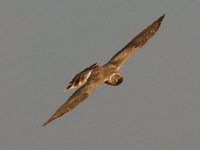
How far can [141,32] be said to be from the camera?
37.2 meters

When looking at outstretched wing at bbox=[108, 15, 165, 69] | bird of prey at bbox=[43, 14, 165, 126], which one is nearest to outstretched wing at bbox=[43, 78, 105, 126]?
bird of prey at bbox=[43, 14, 165, 126]

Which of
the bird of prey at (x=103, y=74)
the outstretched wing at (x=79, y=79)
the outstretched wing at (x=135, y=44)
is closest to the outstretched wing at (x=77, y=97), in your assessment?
the bird of prey at (x=103, y=74)

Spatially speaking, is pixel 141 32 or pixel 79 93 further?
pixel 141 32

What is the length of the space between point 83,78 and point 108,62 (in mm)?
3036

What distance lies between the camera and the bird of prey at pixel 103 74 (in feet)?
95.2

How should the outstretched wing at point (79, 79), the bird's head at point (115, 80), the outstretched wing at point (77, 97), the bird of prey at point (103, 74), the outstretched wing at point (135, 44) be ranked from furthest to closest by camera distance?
the outstretched wing at point (135, 44)
the outstretched wing at point (79, 79)
the bird's head at point (115, 80)
the bird of prey at point (103, 74)
the outstretched wing at point (77, 97)

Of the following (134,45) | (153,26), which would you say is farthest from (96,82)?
(153,26)

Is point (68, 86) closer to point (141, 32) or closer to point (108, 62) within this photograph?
point (108, 62)

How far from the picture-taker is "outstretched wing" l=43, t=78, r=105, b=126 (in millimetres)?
27602

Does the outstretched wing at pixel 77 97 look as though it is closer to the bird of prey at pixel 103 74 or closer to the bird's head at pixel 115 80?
the bird of prey at pixel 103 74

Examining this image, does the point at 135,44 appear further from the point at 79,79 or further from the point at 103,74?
the point at 79,79

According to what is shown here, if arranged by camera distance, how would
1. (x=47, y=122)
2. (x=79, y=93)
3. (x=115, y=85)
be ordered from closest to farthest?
(x=47, y=122) → (x=79, y=93) → (x=115, y=85)

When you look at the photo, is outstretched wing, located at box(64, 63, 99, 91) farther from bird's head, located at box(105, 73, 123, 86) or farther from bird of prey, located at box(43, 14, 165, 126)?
bird's head, located at box(105, 73, 123, 86)

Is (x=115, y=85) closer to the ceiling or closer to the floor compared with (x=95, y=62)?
closer to the floor
